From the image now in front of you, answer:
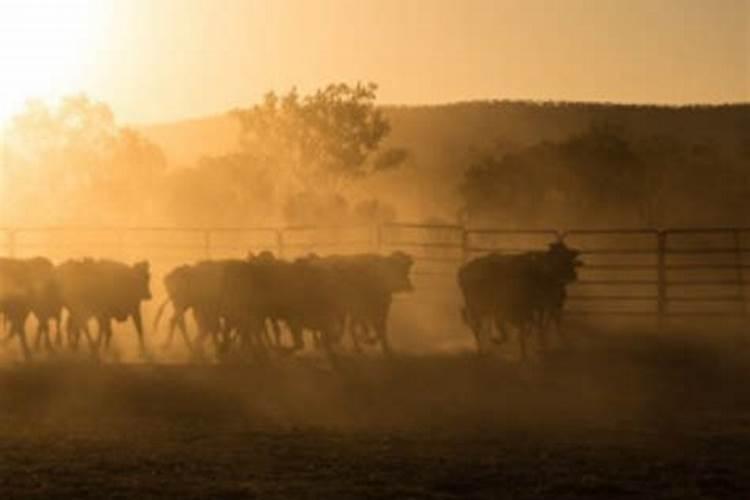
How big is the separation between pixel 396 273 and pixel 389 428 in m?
9.02

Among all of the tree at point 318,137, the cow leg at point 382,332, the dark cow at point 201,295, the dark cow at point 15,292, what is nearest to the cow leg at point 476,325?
the cow leg at point 382,332

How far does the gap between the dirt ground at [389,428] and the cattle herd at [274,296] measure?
3.69ft

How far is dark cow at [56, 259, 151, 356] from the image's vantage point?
25.0 m

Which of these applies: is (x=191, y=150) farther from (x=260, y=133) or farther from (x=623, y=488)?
(x=623, y=488)

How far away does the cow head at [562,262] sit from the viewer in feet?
79.8

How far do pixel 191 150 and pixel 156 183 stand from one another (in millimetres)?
90881

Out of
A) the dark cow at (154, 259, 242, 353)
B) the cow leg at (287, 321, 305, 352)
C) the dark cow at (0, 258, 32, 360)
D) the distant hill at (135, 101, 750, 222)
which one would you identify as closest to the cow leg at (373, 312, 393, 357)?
the cow leg at (287, 321, 305, 352)

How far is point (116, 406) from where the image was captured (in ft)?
58.6

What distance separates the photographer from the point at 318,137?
246 ft

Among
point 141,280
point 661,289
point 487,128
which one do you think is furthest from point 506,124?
point 141,280

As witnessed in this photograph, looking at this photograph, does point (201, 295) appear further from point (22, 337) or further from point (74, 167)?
point (74, 167)

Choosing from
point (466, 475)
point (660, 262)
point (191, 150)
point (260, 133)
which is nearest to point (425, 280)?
point (660, 262)

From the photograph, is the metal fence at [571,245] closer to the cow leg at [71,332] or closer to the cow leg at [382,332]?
the cow leg at [382,332]

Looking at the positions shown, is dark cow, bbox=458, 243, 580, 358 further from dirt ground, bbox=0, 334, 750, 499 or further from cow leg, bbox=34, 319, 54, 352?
cow leg, bbox=34, 319, 54, 352
